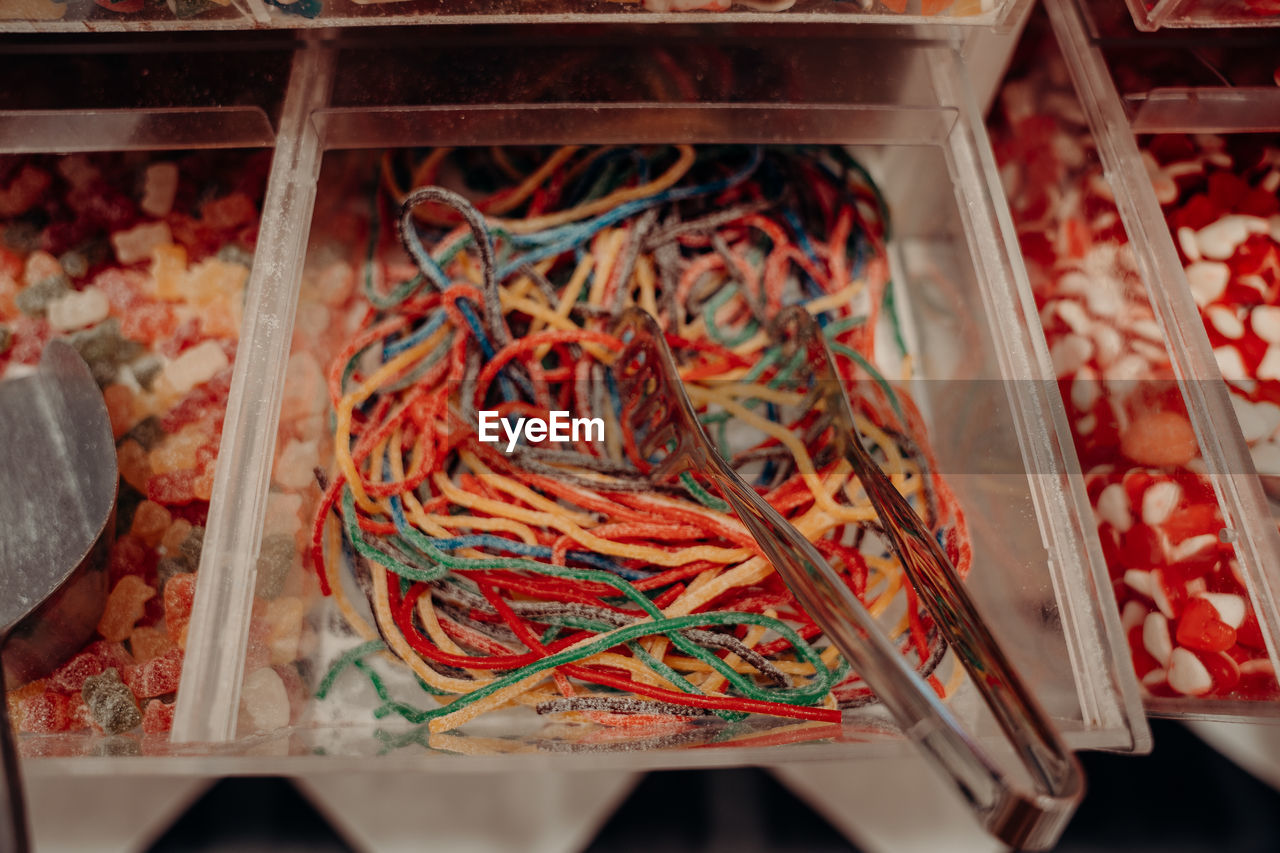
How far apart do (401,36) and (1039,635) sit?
64 cm

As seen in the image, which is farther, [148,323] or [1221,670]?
[148,323]

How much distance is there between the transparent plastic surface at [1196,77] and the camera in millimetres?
615

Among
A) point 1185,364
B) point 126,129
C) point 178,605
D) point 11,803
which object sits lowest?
point 11,803

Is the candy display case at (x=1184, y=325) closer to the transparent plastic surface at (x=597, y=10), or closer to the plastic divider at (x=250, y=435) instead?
the transparent plastic surface at (x=597, y=10)

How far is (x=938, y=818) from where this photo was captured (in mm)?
612

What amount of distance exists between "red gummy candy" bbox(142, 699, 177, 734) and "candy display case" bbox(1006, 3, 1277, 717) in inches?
25.4

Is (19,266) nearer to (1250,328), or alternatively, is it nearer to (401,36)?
(401,36)

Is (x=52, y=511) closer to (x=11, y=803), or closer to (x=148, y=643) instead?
(x=148, y=643)

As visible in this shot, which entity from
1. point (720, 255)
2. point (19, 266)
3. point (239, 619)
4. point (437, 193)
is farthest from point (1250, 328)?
point (19, 266)

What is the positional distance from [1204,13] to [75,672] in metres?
0.89

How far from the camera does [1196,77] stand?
62 cm

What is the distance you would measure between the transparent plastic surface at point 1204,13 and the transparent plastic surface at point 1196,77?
0.03 m

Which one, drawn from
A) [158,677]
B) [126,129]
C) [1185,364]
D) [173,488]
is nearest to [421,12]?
[126,129]

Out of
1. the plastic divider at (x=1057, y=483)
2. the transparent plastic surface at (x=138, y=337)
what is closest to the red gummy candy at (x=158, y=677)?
the transparent plastic surface at (x=138, y=337)
